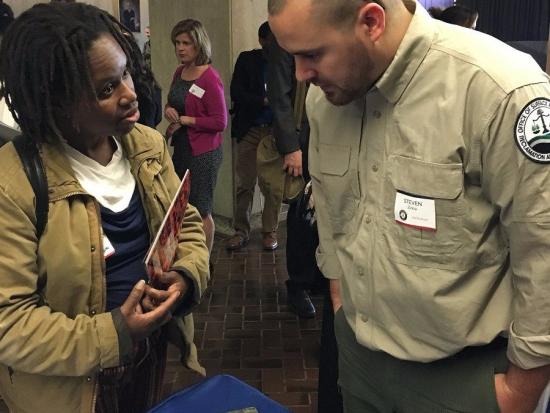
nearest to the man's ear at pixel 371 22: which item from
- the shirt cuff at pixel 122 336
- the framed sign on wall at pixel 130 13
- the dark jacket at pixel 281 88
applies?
the shirt cuff at pixel 122 336

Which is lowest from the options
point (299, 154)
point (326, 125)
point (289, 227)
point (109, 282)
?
point (289, 227)

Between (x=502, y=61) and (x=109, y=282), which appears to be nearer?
(x=502, y=61)

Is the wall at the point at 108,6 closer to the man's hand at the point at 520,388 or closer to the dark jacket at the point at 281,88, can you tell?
the dark jacket at the point at 281,88

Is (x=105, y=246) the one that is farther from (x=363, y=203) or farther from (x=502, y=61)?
(x=502, y=61)

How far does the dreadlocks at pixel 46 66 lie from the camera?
1272mm

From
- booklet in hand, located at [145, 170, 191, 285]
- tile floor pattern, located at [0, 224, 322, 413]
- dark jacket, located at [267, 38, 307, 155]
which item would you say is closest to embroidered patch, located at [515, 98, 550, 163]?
booklet in hand, located at [145, 170, 191, 285]

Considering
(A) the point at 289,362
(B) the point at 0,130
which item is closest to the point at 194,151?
(A) the point at 289,362

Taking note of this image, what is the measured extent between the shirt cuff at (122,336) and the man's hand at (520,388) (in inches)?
31.6

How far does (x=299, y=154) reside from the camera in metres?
3.59

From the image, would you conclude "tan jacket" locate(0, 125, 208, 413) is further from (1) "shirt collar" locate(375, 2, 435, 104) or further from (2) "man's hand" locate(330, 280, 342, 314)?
(1) "shirt collar" locate(375, 2, 435, 104)

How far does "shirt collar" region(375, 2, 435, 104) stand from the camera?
1.13 meters

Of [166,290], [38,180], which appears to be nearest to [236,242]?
[166,290]

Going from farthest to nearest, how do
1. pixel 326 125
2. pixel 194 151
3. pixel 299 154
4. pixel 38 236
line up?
pixel 194 151 → pixel 299 154 → pixel 326 125 → pixel 38 236

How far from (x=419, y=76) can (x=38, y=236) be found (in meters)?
0.88
